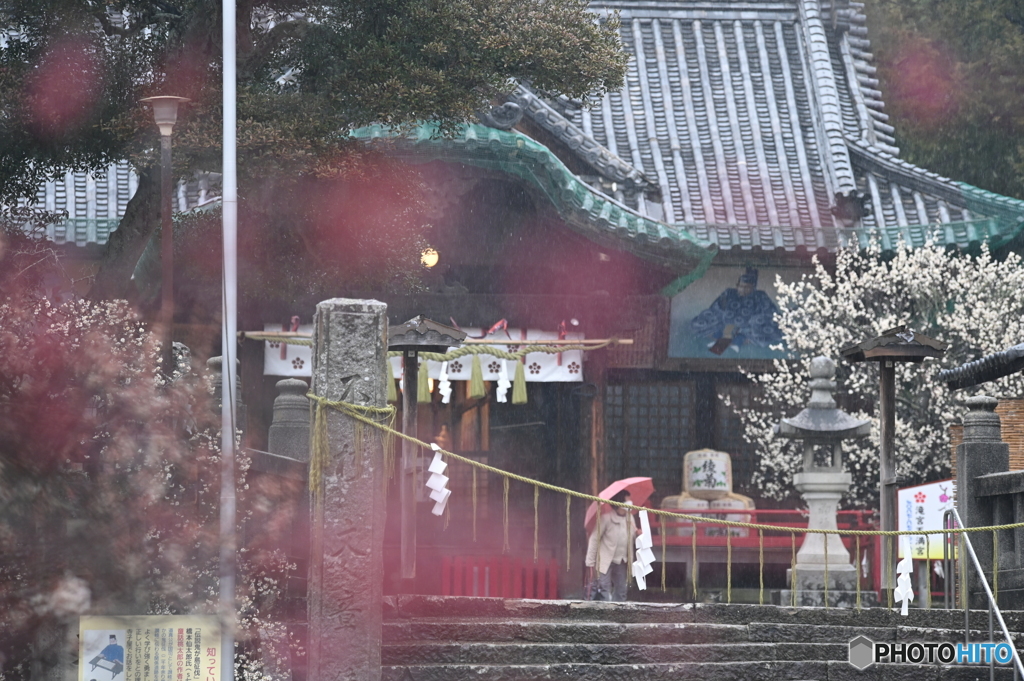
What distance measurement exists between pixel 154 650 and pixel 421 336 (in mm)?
6964

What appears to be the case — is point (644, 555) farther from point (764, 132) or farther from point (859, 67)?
point (859, 67)

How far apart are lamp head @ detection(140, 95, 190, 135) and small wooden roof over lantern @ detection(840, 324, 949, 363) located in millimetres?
6959

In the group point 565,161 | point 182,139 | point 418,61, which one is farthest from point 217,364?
point 565,161

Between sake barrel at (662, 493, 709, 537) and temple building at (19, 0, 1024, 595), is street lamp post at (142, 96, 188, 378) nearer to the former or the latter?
temple building at (19, 0, 1024, 595)

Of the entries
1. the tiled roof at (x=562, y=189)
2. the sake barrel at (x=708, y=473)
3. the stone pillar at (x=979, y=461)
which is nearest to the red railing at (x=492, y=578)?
the sake barrel at (x=708, y=473)

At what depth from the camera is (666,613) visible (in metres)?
11.8

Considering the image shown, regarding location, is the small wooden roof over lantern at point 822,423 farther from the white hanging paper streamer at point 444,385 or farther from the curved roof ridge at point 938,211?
the curved roof ridge at point 938,211

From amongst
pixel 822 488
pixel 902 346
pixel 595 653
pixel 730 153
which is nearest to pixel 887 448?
pixel 902 346

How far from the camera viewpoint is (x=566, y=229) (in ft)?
66.3

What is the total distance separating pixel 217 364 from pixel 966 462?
7.24 meters

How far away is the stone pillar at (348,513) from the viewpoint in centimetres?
957

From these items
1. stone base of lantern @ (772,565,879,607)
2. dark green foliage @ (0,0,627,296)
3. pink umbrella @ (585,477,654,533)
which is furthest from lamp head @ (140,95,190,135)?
stone base of lantern @ (772,565,879,607)

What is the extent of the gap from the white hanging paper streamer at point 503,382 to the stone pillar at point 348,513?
1054cm

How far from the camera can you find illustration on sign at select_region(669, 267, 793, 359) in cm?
2233
